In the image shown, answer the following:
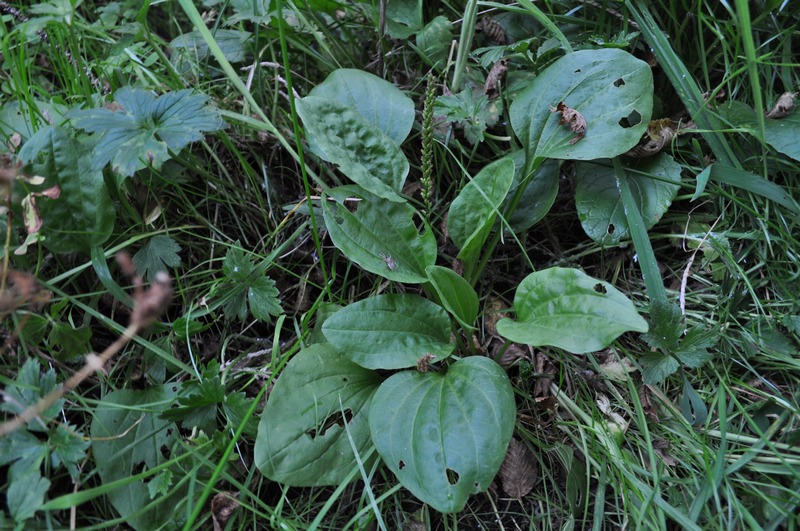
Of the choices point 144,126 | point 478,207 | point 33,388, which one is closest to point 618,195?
point 478,207

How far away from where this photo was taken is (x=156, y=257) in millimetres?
1616

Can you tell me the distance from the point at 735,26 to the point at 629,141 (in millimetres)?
512

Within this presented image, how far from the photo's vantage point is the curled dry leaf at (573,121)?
1570mm

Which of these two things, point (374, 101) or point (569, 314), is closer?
point (569, 314)

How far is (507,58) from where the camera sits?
1.83 m

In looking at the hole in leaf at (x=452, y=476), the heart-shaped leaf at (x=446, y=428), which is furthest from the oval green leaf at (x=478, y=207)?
the hole in leaf at (x=452, y=476)

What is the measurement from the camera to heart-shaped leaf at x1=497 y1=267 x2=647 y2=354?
1.22 metres

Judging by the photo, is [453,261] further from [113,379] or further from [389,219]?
[113,379]

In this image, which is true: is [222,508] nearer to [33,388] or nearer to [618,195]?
[33,388]

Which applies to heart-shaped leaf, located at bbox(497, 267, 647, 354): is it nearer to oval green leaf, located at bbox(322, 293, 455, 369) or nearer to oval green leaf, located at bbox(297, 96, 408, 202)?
oval green leaf, located at bbox(322, 293, 455, 369)

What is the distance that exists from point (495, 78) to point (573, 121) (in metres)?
0.32

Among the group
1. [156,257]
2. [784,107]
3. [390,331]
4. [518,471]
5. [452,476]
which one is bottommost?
[518,471]

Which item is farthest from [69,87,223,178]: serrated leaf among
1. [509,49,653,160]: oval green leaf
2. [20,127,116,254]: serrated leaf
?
[509,49,653,160]: oval green leaf

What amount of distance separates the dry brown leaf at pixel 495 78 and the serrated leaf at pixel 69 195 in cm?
112
